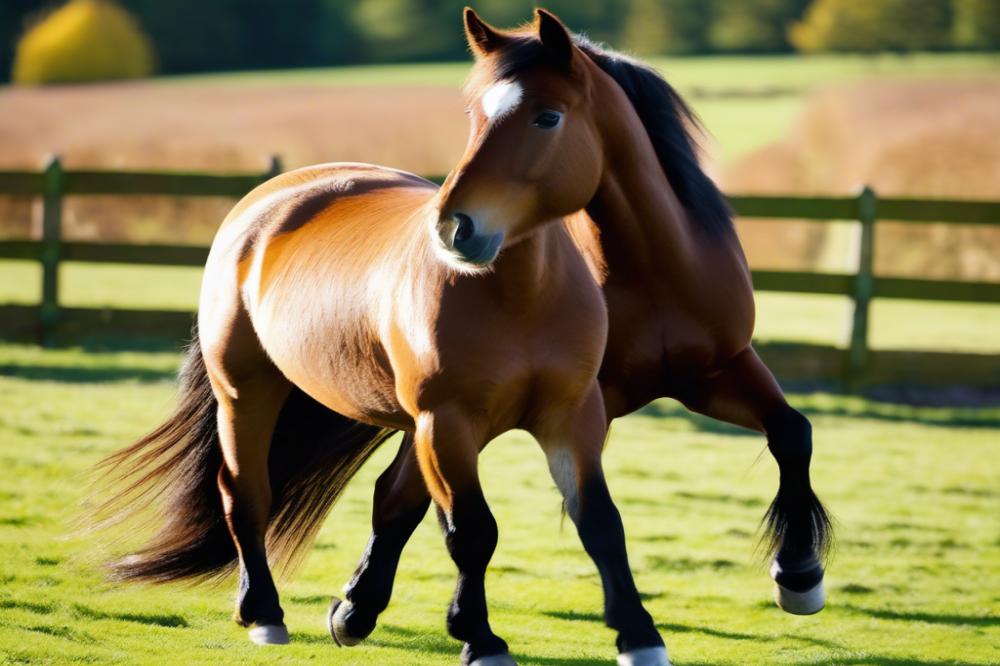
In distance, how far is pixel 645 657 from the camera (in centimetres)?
296

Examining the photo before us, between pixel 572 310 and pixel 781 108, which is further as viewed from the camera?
pixel 781 108

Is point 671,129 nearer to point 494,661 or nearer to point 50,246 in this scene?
point 494,661

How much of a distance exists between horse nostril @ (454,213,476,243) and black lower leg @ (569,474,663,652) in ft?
2.25

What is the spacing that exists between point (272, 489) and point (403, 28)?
44.5 m

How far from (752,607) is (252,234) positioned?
2152mm

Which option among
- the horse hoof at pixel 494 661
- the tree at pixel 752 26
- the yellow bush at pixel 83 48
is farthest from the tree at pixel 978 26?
the horse hoof at pixel 494 661

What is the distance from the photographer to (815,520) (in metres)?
3.99

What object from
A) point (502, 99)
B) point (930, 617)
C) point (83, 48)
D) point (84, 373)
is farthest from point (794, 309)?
point (83, 48)

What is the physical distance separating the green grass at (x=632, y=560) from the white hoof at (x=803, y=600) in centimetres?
15

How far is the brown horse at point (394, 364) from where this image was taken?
2973 millimetres

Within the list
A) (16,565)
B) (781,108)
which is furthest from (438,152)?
(16,565)

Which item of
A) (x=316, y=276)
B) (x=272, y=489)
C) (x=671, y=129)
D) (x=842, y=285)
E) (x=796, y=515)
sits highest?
(x=671, y=129)

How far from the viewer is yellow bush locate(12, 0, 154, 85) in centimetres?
4000

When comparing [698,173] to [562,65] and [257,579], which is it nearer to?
[562,65]
